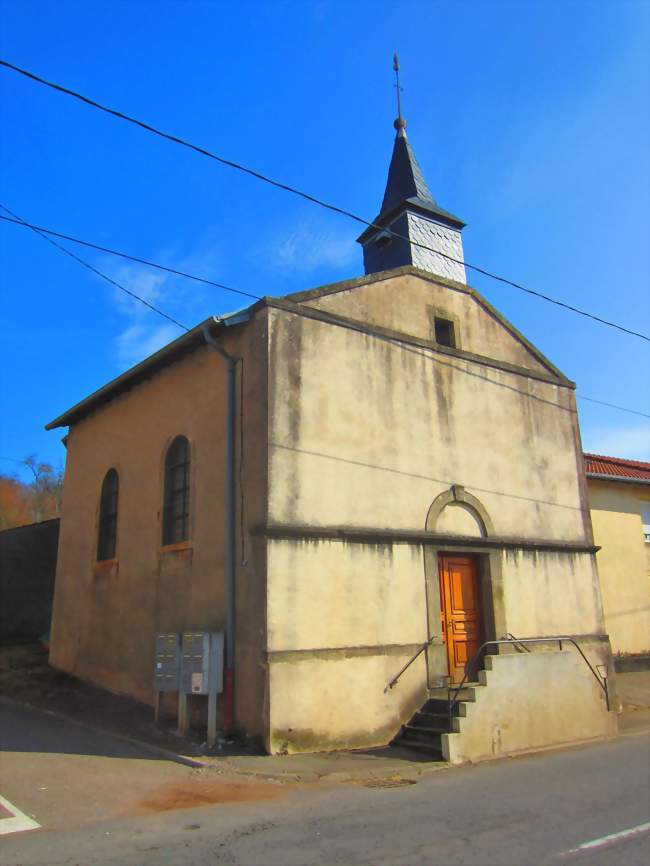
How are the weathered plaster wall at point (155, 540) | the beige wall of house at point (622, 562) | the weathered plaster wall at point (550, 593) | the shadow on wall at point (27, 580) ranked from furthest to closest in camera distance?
the shadow on wall at point (27, 580)
the beige wall of house at point (622, 562)
the weathered plaster wall at point (550, 593)
the weathered plaster wall at point (155, 540)

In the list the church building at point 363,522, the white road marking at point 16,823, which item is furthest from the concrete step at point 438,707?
the white road marking at point 16,823

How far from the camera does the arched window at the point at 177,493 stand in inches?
457

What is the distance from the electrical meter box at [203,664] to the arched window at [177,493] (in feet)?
7.58

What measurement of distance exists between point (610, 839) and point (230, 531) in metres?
6.13

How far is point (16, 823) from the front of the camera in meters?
6.07

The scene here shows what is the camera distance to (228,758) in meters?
8.47

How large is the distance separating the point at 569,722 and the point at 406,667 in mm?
2654

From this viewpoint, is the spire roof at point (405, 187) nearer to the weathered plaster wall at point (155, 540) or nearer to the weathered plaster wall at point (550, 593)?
the weathered plaster wall at point (155, 540)

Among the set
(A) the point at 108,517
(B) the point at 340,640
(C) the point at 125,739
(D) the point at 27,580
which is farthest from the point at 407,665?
(D) the point at 27,580

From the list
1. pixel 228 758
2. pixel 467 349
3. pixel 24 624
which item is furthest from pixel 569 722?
pixel 24 624

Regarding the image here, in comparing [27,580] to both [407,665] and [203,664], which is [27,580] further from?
[407,665]

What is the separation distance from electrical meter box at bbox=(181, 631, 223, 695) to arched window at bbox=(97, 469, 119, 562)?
16.1ft

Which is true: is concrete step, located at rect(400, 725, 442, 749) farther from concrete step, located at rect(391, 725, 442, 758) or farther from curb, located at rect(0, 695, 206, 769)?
curb, located at rect(0, 695, 206, 769)

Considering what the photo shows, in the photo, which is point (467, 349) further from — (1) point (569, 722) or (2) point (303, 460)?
(1) point (569, 722)
